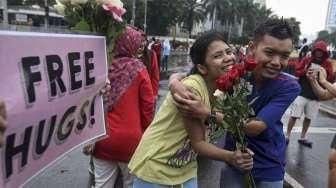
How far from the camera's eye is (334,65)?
7945mm

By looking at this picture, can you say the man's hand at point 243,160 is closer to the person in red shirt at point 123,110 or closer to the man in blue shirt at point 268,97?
the man in blue shirt at point 268,97

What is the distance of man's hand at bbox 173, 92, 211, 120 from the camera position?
252 cm

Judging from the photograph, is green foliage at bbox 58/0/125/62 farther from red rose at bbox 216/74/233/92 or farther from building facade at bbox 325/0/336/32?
building facade at bbox 325/0/336/32

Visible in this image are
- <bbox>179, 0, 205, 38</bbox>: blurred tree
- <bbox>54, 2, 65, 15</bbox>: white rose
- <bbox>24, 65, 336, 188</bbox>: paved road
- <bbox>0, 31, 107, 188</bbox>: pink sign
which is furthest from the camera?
<bbox>179, 0, 205, 38</bbox>: blurred tree

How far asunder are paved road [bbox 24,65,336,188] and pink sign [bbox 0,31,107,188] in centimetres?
191

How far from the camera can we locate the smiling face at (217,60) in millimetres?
2724

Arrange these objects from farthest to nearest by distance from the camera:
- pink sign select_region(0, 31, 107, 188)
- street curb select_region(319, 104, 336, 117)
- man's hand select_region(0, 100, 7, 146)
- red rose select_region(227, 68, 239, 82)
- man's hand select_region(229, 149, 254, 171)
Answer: street curb select_region(319, 104, 336, 117)
man's hand select_region(229, 149, 254, 171)
red rose select_region(227, 68, 239, 82)
pink sign select_region(0, 31, 107, 188)
man's hand select_region(0, 100, 7, 146)

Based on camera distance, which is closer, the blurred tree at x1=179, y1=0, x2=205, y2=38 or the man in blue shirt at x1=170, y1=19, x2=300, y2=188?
the man in blue shirt at x1=170, y1=19, x2=300, y2=188

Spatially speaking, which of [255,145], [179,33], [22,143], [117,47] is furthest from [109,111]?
[179,33]

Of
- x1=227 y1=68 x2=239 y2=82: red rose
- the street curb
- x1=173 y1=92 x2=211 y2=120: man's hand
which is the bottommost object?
the street curb

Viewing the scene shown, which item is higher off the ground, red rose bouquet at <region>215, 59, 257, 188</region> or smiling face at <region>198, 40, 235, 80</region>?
smiling face at <region>198, 40, 235, 80</region>

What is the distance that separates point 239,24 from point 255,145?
441 feet

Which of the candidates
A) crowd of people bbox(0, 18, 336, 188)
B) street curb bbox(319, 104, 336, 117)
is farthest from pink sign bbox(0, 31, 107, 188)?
street curb bbox(319, 104, 336, 117)

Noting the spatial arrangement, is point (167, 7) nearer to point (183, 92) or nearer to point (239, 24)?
point (239, 24)
